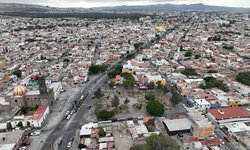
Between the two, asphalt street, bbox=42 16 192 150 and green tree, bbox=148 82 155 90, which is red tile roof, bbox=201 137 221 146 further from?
green tree, bbox=148 82 155 90

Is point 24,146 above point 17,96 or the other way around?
the other way around

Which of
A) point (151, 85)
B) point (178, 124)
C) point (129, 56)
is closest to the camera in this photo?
point (178, 124)

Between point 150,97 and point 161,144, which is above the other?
point 161,144

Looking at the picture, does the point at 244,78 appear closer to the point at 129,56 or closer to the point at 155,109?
the point at 155,109

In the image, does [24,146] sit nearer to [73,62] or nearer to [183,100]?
[183,100]

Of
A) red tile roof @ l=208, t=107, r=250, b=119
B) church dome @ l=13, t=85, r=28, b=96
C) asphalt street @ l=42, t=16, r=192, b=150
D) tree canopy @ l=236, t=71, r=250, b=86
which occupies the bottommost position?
asphalt street @ l=42, t=16, r=192, b=150

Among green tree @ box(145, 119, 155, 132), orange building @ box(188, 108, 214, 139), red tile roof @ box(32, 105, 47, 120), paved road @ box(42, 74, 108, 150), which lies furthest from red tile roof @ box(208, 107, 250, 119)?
red tile roof @ box(32, 105, 47, 120)

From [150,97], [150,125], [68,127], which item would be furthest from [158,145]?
[150,97]

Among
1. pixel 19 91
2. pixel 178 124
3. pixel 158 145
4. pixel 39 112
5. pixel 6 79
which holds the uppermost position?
pixel 19 91

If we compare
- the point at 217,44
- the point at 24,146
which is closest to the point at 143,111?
the point at 24,146
